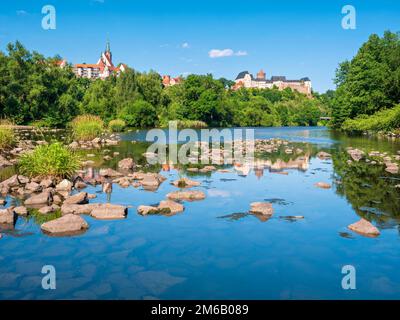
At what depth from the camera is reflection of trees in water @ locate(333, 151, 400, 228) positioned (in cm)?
1150

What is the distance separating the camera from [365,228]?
32.8ft

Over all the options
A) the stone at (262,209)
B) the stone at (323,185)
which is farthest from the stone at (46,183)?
the stone at (323,185)

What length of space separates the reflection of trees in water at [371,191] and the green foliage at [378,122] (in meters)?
28.9

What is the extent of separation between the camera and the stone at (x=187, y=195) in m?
13.5

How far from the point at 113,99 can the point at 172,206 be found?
7053 cm

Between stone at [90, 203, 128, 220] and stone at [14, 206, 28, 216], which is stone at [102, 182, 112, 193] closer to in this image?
stone at [90, 203, 128, 220]

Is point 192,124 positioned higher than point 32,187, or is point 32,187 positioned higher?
point 192,124

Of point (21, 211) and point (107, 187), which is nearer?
point (21, 211)

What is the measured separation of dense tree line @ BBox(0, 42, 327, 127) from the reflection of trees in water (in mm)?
49883

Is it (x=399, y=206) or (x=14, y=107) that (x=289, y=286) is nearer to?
(x=399, y=206)

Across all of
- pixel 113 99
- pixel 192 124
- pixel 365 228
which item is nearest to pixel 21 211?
pixel 365 228

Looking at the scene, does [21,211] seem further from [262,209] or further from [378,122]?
[378,122]

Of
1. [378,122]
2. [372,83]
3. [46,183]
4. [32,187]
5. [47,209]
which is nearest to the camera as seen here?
[47,209]
